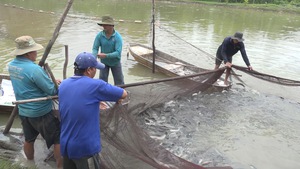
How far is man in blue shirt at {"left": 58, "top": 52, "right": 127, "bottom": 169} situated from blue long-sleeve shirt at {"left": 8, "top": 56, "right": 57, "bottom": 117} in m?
0.69

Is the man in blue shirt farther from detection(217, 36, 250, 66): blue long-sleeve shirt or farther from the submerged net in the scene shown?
detection(217, 36, 250, 66): blue long-sleeve shirt

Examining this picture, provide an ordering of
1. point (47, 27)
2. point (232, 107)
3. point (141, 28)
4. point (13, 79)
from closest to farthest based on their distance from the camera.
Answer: point (13, 79)
point (232, 107)
point (47, 27)
point (141, 28)

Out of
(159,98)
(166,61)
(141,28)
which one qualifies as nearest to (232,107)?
(159,98)

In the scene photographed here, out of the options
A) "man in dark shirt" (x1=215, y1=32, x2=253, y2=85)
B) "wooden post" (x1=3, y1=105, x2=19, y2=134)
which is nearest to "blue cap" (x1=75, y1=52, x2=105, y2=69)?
"wooden post" (x1=3, y1=105, x2=19, y2=134)

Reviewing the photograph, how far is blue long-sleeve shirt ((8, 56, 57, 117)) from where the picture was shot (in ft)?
10.6

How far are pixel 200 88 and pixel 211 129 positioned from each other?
1.02m

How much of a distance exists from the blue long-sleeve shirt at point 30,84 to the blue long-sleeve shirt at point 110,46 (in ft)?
7.14

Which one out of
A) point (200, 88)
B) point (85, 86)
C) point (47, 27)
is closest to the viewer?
point (85, 86)

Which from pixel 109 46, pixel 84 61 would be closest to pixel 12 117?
pixel 109 46

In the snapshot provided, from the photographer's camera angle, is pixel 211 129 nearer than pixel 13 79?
No

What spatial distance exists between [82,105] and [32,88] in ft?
3.65

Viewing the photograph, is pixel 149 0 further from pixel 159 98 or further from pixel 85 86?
pixel 85 86

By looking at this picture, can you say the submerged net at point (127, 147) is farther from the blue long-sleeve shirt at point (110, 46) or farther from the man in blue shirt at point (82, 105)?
the blue long-sleeve shirt at point (110, 46)

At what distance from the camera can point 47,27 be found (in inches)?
633
